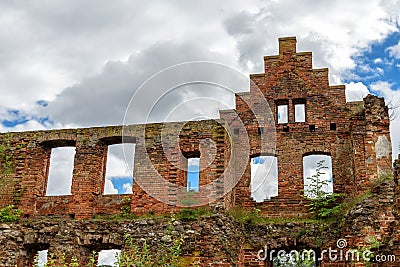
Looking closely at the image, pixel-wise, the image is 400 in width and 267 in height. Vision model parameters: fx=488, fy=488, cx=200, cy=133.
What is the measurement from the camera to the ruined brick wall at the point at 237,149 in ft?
44.1

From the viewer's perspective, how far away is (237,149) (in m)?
15.8

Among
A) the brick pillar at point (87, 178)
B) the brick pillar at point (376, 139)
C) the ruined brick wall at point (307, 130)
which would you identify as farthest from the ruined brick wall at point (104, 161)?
the brick pillar at point (376, 139)

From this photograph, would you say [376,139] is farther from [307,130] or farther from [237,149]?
[237,149]

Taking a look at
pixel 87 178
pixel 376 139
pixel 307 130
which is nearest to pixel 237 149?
pixel 307 130

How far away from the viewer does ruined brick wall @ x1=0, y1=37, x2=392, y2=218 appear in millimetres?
13430

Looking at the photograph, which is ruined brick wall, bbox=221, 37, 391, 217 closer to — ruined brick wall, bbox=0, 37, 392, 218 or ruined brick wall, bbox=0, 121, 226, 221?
ruined brick wall, bbox=0, 37, 392, 218

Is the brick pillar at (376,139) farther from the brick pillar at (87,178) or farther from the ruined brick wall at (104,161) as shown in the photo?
the brick pillar at (87,178)

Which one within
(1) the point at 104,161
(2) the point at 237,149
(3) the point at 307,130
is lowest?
(1) the point at 104,161

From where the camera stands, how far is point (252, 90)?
1666 cm

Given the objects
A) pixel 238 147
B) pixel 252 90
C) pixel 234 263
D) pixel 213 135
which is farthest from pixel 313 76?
pixel 234 263

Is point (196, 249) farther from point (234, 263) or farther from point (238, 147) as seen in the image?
point (238, 147)

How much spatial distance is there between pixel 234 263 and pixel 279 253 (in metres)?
1.90

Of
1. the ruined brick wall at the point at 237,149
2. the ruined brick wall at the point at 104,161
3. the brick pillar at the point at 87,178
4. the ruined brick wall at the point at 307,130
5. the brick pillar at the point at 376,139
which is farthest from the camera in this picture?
the ruined brick wall at the point at 307,130

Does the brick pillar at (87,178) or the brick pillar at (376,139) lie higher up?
the brick pillar at (376,139)
